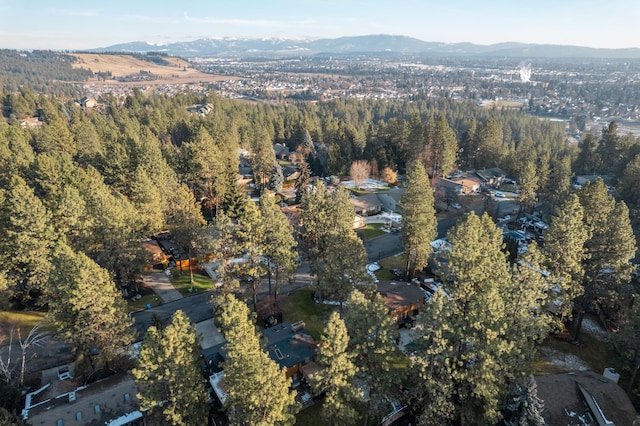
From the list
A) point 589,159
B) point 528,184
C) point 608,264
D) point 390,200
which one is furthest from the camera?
point 589,159

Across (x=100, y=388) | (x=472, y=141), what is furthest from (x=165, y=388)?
(x=472, y=141)

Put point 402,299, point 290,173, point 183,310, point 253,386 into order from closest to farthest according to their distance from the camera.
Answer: point 253,386 < point 402,299 < point 183,310 < point 290,173

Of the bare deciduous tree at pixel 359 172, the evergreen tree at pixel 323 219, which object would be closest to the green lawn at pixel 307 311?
the evergreen tree at pixel 323 219

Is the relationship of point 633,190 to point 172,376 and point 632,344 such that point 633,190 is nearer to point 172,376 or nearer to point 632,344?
point 632,344

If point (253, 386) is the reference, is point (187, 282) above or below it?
below

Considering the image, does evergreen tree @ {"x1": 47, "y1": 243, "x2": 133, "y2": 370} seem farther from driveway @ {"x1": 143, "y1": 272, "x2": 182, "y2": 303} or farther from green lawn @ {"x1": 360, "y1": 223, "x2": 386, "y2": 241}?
green lawn @ {"x1": 360, "y1": 223, "x2": 386, "y2": 241}

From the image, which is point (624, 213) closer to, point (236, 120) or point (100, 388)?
point (100, 388)

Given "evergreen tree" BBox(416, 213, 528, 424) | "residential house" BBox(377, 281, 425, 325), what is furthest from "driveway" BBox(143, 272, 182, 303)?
"evergreen tree" BBox(416, 213, 528, 424)

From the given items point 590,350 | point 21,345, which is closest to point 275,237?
point 21,345
